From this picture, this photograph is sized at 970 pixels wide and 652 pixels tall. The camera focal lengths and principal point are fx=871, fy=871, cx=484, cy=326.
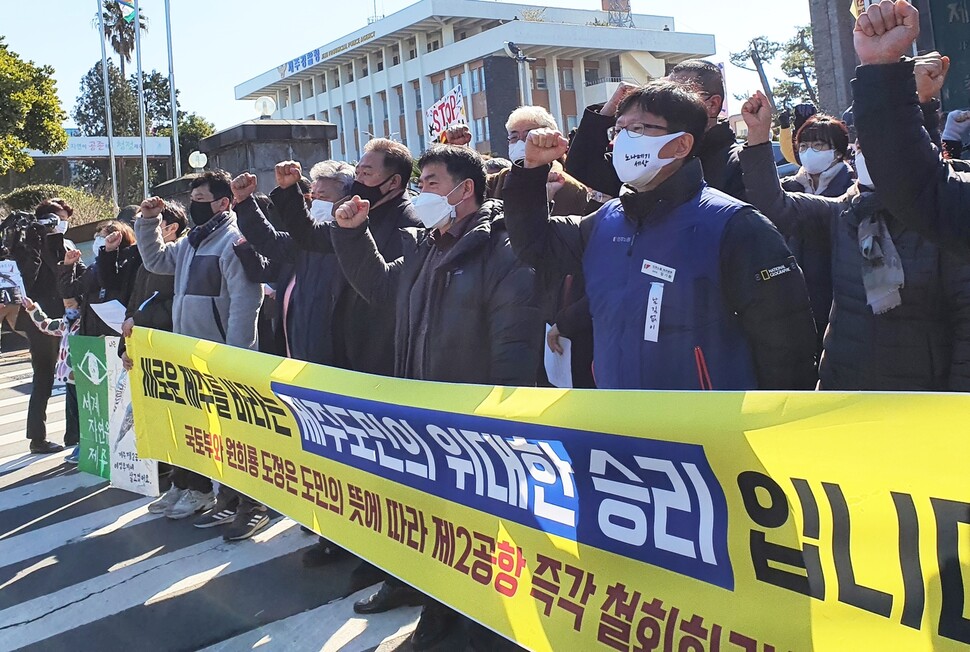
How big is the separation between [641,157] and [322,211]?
2285 millimetres

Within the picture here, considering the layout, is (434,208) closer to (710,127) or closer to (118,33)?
(710,127)

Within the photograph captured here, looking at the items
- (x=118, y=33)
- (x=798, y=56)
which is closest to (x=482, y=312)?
(x=798, y=56)

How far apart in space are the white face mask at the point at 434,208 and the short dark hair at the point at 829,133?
1864mm

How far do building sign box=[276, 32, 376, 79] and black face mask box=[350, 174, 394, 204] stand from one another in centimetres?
6446

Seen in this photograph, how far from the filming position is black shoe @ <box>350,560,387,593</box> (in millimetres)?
4180

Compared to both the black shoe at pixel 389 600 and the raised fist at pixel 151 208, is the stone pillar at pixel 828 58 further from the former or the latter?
the black shoe at pixel 389 600

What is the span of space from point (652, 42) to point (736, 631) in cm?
6807

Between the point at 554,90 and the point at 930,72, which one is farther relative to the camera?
the point at 554,90

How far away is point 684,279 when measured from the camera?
103 inches

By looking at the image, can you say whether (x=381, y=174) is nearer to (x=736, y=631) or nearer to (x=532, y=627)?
(x=532, y=627)

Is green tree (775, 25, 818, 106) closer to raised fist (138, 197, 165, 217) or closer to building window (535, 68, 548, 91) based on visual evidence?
building window (535, 68, 548, 91)

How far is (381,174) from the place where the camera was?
14.4 feet

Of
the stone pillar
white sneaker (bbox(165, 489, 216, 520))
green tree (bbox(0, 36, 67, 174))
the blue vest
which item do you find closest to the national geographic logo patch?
the blue vest

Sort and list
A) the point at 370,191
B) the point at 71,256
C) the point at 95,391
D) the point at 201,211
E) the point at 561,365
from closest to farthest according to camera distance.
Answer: the point at 561,365
the point at 370,191
the point at 201,211
the point at 95,391
the point at 71,256
